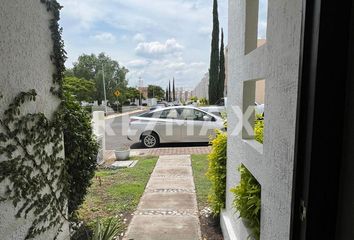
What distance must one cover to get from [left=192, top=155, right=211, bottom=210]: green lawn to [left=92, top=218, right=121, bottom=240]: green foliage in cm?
160

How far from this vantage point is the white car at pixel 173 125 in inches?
382

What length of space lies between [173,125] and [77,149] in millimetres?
6550

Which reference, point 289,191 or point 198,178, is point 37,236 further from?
point 198,178

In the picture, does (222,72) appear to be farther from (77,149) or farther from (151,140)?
(77,149)

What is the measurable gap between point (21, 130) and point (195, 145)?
8.35m

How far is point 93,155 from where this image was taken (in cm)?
360

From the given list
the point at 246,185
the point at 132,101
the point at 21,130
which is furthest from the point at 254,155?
the point at 132,101

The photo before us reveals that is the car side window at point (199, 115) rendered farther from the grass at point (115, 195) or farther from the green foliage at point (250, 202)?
the green foliage at point (250, 202)

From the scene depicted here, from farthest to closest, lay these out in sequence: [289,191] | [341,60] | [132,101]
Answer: [132,101] → [289,191] → [341,60]

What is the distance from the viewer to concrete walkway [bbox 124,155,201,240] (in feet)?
12.0

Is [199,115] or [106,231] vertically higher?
[199,115]

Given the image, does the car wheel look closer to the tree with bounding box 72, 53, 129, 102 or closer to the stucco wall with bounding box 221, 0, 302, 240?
the stucco wall with bounding box 221, 0, 302, 240

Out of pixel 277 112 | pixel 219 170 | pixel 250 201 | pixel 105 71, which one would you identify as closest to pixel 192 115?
pixel 219 170

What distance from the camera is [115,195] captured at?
5.16 meters
